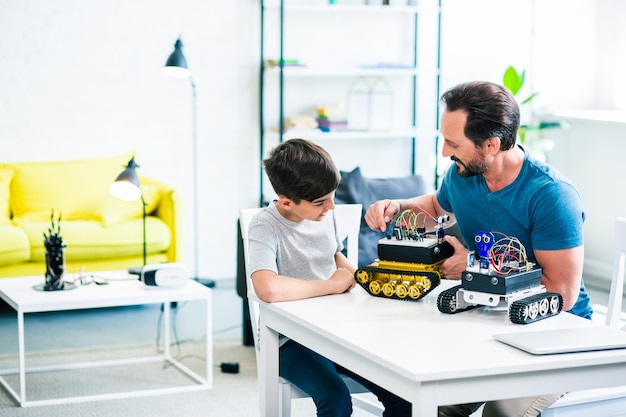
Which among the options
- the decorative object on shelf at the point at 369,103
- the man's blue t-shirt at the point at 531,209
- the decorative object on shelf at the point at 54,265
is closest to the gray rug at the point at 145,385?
the decorative object on shelf at the point at 54,265

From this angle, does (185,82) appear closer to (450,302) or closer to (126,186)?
(126,186)

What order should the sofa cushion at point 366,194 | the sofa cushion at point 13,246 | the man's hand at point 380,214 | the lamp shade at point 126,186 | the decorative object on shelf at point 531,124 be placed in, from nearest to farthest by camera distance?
the man's hand at point 380,214, the lamp shade at point 126,186, the sofa cushion at point 366,194, the sofa cushion at point 13,246, the decorative object on shelf at point 531,124

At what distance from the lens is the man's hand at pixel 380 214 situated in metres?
2.40

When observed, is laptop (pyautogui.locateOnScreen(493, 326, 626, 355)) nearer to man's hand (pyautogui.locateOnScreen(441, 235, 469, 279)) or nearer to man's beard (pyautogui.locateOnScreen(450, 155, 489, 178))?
man's hand (pyautogui.locateOnScreen(441, 235, 469, 279))

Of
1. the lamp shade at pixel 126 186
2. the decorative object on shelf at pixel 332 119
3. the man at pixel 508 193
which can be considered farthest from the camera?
the decorative object on shelf at pixel 332 119

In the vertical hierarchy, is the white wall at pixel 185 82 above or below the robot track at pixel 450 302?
above

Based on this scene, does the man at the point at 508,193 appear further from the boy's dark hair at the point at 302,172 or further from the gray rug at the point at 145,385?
the gray rug at the point at 145,385

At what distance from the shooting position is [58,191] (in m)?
4.86

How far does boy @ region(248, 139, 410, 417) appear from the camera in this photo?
214cm

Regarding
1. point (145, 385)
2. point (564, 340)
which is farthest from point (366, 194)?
point (564, 340)

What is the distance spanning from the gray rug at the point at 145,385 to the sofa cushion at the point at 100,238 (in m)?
0.72

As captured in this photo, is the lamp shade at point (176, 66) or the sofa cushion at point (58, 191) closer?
the lamp shade at point (176, 66)

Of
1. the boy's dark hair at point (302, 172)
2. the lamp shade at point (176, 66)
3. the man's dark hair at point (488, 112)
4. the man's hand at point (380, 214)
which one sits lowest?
the man's hand at point (380, 214)

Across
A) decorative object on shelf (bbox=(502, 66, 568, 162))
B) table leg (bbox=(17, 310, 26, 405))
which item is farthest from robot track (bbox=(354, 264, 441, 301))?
decorative object on shelf (bbox=(502, 66, 568, 162))
